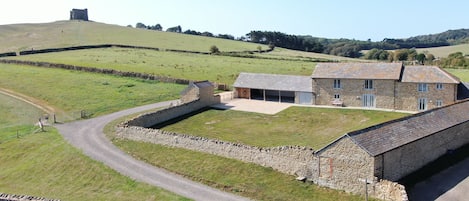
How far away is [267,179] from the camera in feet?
89.1

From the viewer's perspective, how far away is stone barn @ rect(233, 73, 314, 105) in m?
49.9

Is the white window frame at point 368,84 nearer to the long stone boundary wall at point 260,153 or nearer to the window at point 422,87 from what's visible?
the window at point 422,87

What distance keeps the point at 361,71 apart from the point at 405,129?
20429 millimetres

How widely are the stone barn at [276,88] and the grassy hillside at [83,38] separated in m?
53.1

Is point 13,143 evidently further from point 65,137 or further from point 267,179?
point 267,179

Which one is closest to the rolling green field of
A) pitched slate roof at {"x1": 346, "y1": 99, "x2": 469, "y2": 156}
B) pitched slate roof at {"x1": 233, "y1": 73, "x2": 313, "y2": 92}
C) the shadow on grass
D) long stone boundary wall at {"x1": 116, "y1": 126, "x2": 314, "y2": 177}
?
pitched slate roof at {"x1": 233, "y1": 73, "x2": 313, "y2": 92}

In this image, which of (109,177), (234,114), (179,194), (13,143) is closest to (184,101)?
(234,114)

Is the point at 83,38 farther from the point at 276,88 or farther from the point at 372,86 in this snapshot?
the point at 372,86

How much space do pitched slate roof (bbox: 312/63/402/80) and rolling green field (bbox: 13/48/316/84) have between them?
618 inches

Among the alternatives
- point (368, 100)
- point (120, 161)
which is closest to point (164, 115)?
point (120, 161)

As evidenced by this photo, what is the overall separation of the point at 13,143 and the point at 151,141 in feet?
38.9

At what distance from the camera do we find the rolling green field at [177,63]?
6731cm

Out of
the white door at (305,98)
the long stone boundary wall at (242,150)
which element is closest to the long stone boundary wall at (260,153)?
the long stone boundary wall at (242,150)

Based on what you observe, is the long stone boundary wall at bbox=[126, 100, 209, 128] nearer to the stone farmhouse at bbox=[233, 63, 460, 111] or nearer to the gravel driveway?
the gravel driveway
